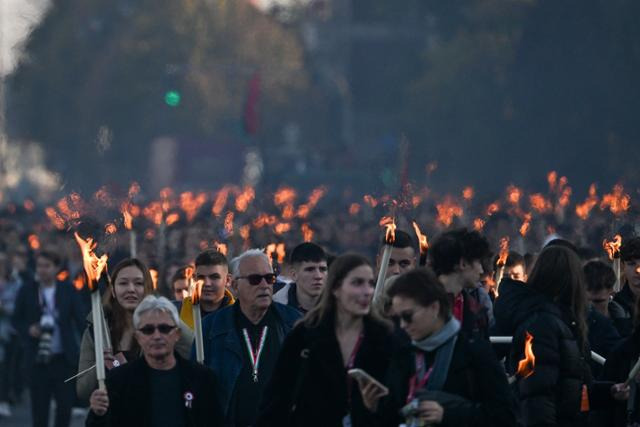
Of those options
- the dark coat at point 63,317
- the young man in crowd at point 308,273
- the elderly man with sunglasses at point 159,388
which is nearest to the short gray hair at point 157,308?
the elderly man with sunglasses at point 159,388

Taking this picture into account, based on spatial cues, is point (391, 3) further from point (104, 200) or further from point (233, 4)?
point (104, 200)

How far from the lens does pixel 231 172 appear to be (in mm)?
77625

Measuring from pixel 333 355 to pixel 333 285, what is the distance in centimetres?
31

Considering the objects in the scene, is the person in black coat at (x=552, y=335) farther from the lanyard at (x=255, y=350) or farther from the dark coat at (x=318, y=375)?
the lanyard at (x=255, y=350)

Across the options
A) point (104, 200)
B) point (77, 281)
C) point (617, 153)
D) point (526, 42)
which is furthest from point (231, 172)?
point (77, 281)

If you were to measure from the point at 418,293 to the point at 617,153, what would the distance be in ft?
146

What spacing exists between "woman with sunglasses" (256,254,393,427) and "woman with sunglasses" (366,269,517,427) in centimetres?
55

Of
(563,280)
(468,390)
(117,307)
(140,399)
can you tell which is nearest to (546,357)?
(563,280)

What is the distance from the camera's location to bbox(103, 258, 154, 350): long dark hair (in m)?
11.5

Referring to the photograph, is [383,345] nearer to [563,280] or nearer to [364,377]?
[364,377]

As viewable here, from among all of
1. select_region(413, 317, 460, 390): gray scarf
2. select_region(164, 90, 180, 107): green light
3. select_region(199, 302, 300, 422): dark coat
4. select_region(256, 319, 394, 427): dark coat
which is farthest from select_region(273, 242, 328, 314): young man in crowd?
select_region(164, 90, 180, 107): green light

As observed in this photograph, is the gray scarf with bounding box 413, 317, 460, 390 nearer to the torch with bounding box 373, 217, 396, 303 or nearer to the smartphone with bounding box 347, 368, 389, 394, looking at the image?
the smartphone with bounding box 347, 368, 389, 394

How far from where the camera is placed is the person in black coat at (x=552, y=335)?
10000mm

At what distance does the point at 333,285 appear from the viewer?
920cm
